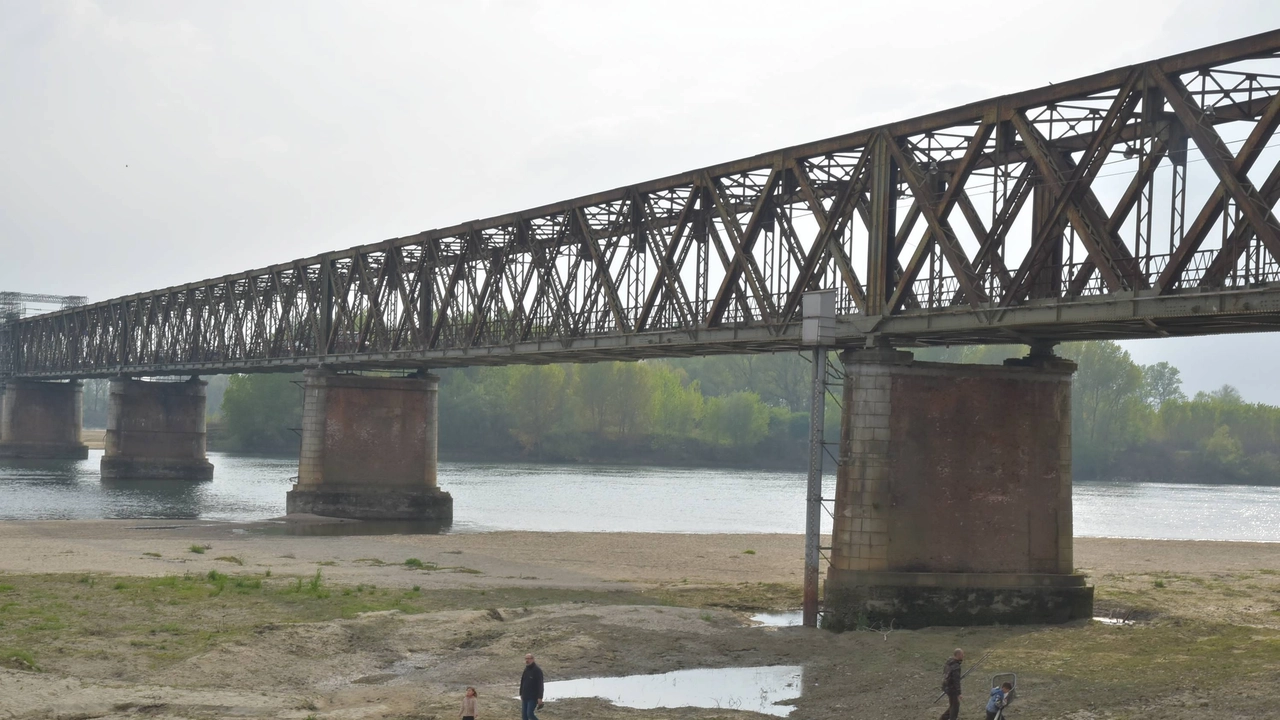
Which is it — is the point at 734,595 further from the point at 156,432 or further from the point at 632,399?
the point at 632,399

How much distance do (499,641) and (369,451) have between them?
4249 centimetres

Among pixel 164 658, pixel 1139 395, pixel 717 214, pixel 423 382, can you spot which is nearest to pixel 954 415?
pixel 717 214

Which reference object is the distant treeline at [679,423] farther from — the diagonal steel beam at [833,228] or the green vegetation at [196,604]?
the green vegetation at [196,604]

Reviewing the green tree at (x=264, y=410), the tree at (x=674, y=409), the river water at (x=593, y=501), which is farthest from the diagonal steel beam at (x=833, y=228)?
the tree at (x=674, y=409)

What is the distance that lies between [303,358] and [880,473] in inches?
2105

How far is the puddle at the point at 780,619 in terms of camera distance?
32938 mm

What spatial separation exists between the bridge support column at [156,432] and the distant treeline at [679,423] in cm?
3950

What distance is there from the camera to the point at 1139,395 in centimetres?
16212

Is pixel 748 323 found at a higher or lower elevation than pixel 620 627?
higher

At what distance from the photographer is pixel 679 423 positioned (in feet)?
541

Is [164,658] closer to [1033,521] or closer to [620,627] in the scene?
[620,627]

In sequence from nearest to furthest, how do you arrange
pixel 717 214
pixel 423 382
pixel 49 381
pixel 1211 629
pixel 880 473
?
1. pixel 1211 629
2. pixel 880 473
3. pixel 717 214
4. pixel 423 382
5. pixel 49 381

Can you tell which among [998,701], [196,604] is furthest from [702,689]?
[196,604]

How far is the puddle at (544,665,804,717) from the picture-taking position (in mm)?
24281
